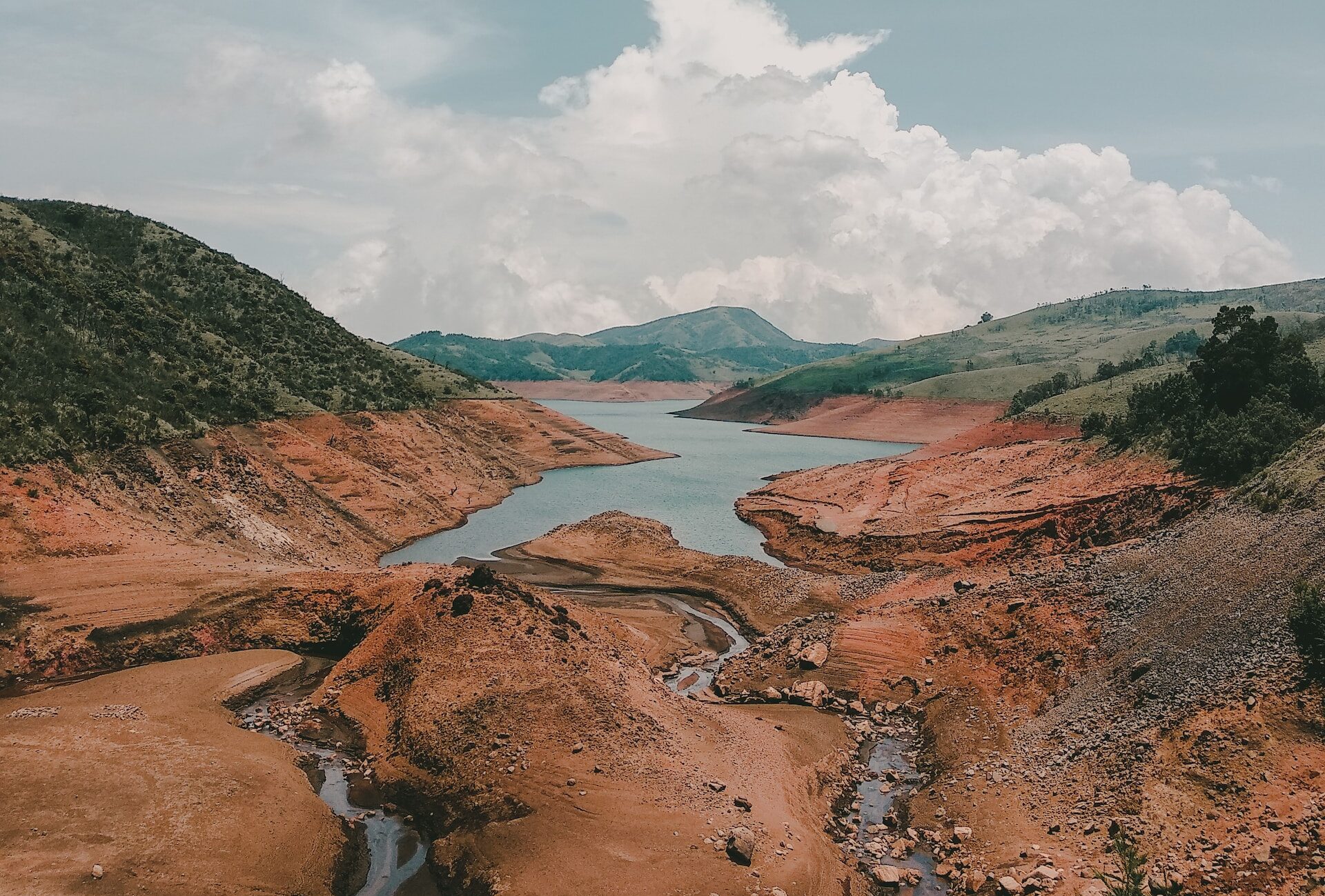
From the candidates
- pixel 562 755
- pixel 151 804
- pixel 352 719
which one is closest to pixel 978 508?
pixel 562 755

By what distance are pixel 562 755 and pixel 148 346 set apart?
5386cm

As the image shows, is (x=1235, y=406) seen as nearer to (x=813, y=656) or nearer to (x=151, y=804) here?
(x=813, y=656)

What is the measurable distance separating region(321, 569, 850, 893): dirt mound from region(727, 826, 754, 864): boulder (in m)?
0.27

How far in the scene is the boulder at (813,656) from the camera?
32.9 meters

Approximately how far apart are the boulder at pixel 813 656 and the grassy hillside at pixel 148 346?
38229 millimetres

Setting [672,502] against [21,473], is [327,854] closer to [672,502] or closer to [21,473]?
[21,473]

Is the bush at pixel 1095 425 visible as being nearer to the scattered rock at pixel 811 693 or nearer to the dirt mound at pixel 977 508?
the dirt mound at pixel 977 508

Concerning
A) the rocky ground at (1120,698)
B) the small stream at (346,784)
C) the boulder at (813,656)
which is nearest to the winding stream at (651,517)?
the small stream at (346,784)

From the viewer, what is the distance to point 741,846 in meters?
19.4

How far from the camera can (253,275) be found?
303 ft

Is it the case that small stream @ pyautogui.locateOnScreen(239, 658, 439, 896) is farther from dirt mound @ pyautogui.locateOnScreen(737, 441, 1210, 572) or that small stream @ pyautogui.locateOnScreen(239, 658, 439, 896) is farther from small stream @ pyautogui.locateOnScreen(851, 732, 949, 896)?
dirt mound @ pyautogui.locateOnScreen(737, 441, 1210, 572)

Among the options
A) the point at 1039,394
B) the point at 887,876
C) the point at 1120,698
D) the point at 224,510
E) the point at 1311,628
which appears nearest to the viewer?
the point at 887,876

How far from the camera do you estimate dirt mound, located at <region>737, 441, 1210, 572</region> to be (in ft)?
152

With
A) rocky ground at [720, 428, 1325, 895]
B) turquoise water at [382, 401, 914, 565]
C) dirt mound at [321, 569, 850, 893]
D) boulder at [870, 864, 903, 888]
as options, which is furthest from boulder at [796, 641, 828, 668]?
turquoise water at [382, 401, 914, 565]
